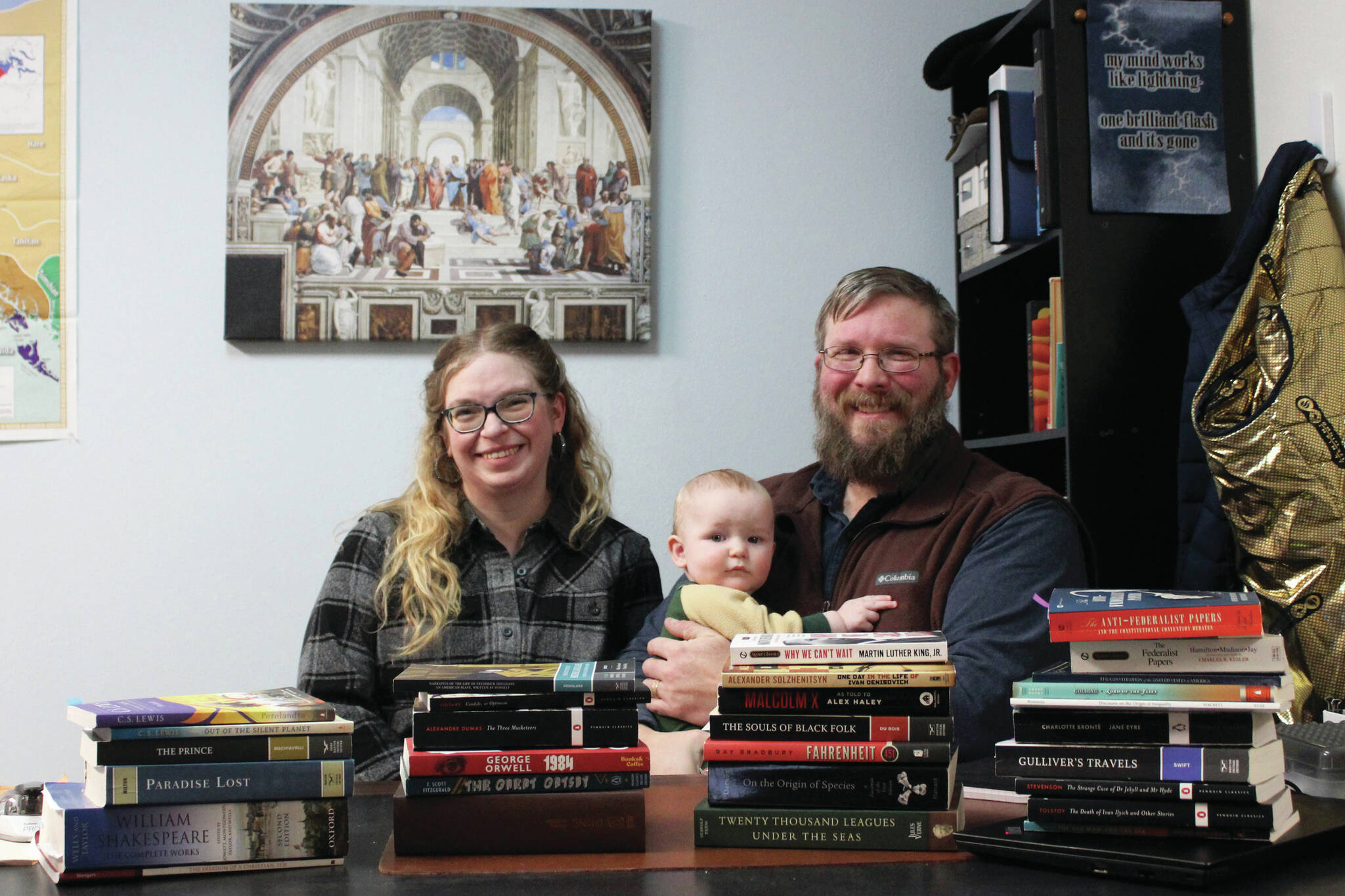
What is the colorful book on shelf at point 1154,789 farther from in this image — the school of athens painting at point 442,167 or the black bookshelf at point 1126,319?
the school of athens painting at point 442,167

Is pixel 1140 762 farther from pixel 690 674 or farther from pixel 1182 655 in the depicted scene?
pixel 690 674

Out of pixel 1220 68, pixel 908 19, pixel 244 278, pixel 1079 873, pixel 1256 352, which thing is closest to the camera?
pixel 1079 873

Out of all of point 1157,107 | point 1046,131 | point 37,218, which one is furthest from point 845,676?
point 37,218

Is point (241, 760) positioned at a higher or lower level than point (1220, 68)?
lower

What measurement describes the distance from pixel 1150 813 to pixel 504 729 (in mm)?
616

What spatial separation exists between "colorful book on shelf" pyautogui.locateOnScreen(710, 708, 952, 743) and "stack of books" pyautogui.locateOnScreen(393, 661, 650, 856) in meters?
0.09

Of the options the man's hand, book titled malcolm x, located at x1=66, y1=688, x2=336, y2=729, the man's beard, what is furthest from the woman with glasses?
book titled malcolm x, located at x1=66, y1=688, x2=336, y2=729

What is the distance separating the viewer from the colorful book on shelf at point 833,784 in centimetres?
109

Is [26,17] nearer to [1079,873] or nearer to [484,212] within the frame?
[484,212]

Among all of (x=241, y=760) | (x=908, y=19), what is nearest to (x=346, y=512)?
(x=241, y=760)

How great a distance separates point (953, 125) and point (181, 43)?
6.22 ft

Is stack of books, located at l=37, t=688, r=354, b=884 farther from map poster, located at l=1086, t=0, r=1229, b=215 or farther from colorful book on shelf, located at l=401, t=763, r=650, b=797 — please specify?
map poster, located at l=1086, t=0, r=1229, b=215

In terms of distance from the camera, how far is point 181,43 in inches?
106

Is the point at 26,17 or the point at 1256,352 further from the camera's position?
the point at 26,17
